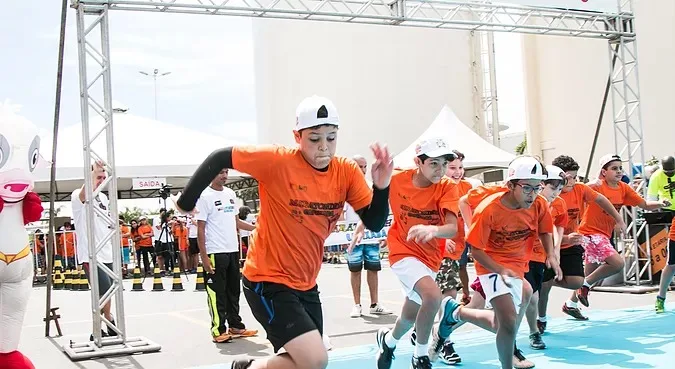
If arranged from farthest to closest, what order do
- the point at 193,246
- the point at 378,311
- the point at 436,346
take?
the point at 193,246 < the point at 378,311 < the point at 436,346

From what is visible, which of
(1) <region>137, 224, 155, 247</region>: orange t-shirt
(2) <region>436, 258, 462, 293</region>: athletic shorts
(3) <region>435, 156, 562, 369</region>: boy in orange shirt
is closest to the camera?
(3) <region>435, 156, 562, 369</region>: boy in orange shirt

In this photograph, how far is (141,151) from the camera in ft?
75.7

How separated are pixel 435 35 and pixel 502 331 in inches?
1651

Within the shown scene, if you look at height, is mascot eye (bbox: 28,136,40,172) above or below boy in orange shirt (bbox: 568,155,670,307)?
above

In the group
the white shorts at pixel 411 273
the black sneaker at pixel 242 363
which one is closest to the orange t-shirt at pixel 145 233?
the white shorts at pixel 411 273

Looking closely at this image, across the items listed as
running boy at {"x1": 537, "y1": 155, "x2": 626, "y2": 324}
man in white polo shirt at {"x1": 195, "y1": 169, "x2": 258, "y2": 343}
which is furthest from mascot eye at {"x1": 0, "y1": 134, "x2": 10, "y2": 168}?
running boy at {"x1": 537, "y1": 155, "x2": 626, "y2": 324}

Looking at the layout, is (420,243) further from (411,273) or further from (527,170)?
(527,170)

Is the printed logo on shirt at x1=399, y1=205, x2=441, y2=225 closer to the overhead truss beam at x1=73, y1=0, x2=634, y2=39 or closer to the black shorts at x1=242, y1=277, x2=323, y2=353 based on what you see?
the black shorts at x1=242, y1=277, x2=323, y2=353

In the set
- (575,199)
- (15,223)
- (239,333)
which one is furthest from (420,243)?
(239,333)

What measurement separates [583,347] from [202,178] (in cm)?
468

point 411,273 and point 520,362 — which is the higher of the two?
Answer: point 411,273

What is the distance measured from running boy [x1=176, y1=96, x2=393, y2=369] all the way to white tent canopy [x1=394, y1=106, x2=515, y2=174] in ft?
54.1

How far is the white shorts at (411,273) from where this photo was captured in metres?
5.73

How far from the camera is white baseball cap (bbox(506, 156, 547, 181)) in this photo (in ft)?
16.8
